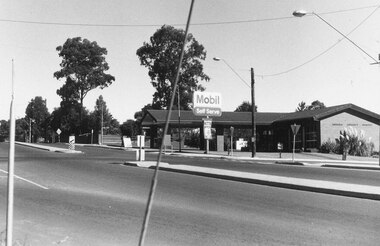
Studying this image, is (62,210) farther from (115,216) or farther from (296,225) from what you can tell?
(296,225)

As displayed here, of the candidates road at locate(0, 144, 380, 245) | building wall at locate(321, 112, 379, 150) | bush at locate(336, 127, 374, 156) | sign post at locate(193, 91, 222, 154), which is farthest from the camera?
sign post at locate(193, 91, 222, 154)

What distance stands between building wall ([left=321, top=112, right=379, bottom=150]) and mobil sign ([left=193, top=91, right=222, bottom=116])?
34.7 feet

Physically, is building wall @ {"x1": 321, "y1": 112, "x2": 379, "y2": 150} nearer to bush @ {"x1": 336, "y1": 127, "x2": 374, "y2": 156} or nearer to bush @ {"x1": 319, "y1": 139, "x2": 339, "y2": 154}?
bush @ {"x1": 319, "y1": 139, "x2": 339, "y2": 154}

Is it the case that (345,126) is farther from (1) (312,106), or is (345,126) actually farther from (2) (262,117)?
(1) (312,106)

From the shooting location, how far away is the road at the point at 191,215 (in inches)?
284

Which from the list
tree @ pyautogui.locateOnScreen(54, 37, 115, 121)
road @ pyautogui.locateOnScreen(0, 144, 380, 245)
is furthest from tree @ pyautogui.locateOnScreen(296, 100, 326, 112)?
road @ pyautogui.locateOnScreen(0, 144, 380, 245)

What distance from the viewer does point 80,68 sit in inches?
3199

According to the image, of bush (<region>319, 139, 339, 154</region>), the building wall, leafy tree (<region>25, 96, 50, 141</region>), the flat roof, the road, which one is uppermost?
leafy tree (<region>25, 96, 50, 141</region>)

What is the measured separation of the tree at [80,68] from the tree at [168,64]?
9291mm

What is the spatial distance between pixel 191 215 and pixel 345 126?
38753 mm

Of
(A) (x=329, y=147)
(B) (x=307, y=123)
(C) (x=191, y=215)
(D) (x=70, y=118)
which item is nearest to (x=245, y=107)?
(D) (x=70, y=118)

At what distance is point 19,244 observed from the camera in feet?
22.3

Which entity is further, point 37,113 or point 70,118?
point 37,113

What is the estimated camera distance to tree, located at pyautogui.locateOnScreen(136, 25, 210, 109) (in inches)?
3000
